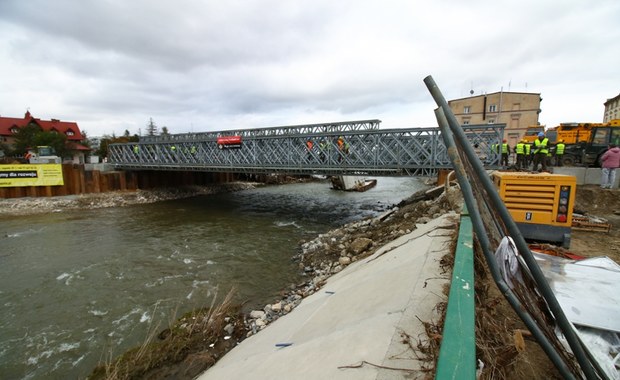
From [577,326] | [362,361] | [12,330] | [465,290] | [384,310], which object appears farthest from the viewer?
[12,330]

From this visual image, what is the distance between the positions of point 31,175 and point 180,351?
994 inches

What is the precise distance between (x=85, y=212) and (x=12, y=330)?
16591mm

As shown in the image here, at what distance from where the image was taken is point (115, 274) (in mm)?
9398

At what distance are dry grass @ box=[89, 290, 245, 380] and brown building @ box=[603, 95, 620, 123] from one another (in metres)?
81.9

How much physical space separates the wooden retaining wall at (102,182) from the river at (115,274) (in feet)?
15.1

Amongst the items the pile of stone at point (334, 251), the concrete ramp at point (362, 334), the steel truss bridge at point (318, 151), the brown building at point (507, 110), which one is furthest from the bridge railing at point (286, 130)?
the brown building at point (507, 110)

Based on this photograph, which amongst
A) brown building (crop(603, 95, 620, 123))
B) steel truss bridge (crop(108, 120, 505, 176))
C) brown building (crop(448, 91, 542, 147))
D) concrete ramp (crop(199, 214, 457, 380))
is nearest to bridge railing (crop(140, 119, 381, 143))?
steel truss bridge (crop(108, 120, 505, 176))

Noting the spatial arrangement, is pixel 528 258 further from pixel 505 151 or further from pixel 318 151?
pixel 505 151

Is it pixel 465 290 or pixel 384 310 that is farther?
pixel 384 310

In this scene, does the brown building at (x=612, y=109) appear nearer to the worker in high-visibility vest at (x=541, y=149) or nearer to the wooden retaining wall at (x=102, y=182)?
the worker in high-visibility vest at (x=541, y=149)

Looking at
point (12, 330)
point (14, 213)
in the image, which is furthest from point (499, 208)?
point (14, 213)

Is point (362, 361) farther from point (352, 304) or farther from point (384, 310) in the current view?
point (352, 304)

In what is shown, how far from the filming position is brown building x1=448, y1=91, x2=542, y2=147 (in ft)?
148

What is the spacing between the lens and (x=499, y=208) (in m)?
1.68
